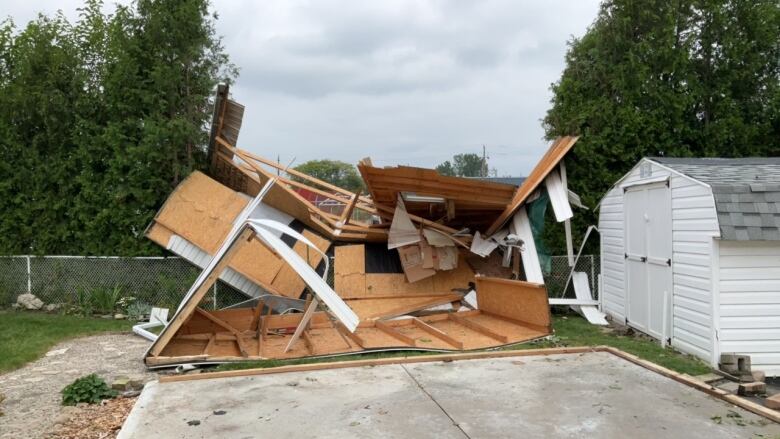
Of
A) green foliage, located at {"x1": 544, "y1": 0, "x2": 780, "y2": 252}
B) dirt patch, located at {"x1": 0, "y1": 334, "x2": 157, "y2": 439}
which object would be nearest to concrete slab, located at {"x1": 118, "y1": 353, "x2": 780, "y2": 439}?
dirt patch, located at {"x1": 0, "y1": 334, "x2": 157, "y2": 439}

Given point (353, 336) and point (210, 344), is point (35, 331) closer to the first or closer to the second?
point (210, 344)

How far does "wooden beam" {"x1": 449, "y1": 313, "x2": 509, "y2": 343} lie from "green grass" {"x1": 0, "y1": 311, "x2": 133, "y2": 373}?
17.6 ft

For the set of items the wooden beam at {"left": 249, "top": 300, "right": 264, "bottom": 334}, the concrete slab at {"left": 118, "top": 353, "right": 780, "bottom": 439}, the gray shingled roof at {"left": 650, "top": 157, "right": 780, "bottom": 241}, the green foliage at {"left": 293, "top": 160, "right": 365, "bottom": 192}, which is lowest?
the concrete slab at {"left": 118, "top": 353, "right": 780, "bottom": 439}

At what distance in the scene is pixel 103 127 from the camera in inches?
419

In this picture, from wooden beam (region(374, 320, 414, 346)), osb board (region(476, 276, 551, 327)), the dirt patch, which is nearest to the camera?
the dirt patch

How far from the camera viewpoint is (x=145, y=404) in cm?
540

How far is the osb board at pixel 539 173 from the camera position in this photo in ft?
31.9

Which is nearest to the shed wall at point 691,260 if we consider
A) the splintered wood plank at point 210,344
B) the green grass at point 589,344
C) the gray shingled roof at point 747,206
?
the gray shingled roof at point 747,206

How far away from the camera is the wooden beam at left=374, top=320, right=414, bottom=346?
7855mm

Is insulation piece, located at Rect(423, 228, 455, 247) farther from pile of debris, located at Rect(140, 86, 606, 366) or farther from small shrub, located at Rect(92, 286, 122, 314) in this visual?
small shrub, located at Rect(92, 286, 122, 314)

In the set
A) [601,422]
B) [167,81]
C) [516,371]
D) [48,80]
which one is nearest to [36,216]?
[48,80]

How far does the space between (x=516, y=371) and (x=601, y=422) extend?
1720 millimetres

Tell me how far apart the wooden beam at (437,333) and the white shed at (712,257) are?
293 centimetres

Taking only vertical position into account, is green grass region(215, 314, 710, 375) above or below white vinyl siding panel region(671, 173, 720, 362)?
below
